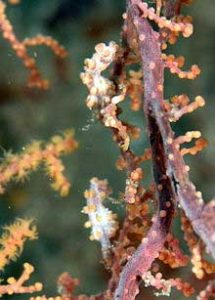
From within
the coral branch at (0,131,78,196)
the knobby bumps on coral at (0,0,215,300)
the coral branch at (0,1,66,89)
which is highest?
the coral branch at (0,1,66,89)

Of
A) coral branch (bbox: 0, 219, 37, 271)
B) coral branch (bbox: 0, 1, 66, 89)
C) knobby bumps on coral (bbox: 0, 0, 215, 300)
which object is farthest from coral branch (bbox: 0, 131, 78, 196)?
knobby bumps on coral (bbox: 0, 0, 215, 300)

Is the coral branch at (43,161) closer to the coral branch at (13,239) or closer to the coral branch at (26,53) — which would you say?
the coral branch at (13,239)

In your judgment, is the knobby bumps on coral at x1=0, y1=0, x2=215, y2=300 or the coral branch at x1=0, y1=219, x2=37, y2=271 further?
the coral branch at x1=0, y1=219, x2=37, y2=271

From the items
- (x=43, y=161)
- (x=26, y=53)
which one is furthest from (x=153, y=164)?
(x=26, y=53)

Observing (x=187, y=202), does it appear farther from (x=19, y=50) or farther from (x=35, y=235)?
(x=19, y=50)

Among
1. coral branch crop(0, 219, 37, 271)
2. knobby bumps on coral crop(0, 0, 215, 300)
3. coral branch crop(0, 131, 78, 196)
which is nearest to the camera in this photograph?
knobby bumps on coral crop(0, 0, 215, 300)

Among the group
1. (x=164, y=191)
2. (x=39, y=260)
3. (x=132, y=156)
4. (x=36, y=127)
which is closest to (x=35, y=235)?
(x=39, y=260)

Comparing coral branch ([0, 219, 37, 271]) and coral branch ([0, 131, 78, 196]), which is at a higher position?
coral branch ([0, 131, 78, 196])

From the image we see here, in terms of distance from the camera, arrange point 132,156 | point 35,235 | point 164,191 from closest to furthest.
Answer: point 164,191 → point 132,156 → point 35,235

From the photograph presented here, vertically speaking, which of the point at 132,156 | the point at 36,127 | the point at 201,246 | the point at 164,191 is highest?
the point at 36,127

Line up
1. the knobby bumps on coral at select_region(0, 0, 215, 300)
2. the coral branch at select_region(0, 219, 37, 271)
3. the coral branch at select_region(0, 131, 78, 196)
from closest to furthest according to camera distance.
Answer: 1. the knobby bumps on coral at select_region(0, 0, 215, 300)
2. the coral branch at select_region(0, 219, 37, 271)
3. the coral branch at select_region(0, 131, 78, 196)

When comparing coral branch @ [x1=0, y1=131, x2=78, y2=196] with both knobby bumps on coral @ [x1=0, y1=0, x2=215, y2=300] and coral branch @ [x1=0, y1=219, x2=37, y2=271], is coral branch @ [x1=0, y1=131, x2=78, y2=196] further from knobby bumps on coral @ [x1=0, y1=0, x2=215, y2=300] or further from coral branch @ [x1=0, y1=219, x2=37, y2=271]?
knobby bumps on coral @ [x1=0, y1=0, x2=215, y2=300]
